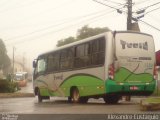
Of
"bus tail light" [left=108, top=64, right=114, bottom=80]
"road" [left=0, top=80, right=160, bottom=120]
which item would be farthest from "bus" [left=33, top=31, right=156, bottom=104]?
"road" [left=0, top=80, right=160, bottom=120]

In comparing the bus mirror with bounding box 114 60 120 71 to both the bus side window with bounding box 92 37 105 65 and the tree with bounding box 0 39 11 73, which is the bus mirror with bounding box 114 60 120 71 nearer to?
the bus side window with bounding box 92 37 105 65

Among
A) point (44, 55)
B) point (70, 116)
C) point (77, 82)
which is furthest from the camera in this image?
point (44, 55)

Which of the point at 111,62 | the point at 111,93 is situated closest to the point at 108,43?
the point at 111,62

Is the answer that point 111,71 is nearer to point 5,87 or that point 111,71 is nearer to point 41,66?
point 41,66

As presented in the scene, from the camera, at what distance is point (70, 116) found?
1508 cm

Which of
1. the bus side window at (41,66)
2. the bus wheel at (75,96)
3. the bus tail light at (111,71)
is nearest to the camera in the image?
the bus tail light at (111,71)

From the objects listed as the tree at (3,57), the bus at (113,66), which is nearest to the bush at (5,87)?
the bus at (113,66)

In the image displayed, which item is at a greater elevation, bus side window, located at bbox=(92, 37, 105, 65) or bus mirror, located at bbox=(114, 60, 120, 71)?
bus side window, located at bbox=(92, 37, 105, 65)

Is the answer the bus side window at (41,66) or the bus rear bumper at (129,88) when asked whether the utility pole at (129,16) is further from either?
the bus rear bumper at (129,88)

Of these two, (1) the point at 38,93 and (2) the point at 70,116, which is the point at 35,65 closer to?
(1) the point at 38,93

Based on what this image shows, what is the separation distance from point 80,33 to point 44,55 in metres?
42.7

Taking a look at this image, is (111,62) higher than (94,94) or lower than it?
higher

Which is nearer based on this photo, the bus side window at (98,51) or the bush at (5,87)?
the bus side window at (98,51)

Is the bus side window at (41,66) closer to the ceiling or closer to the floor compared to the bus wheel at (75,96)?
closer to the ceiling
